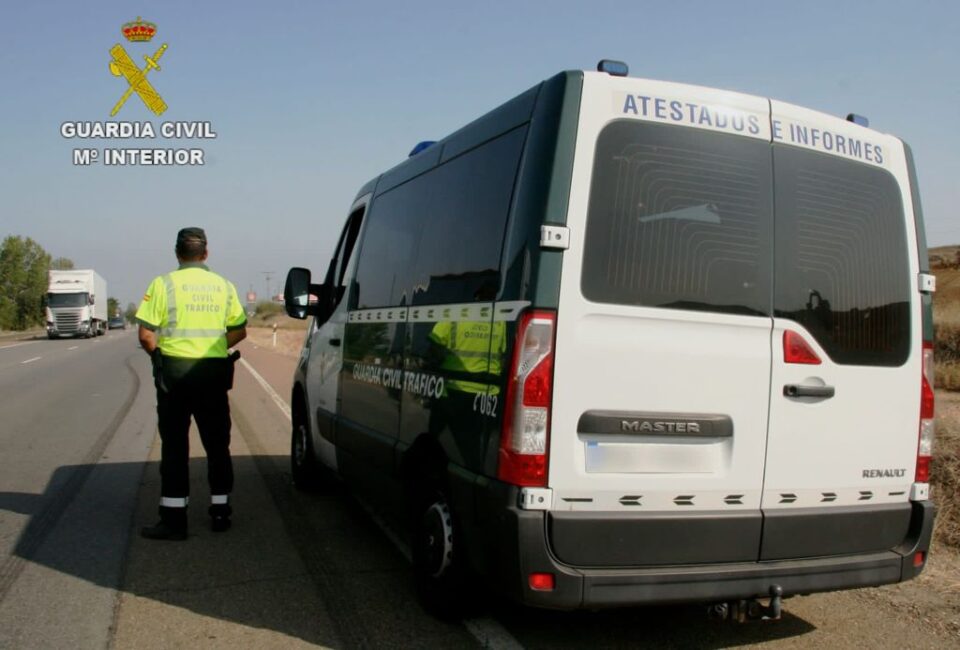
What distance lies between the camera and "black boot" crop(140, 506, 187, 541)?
5.50 meters

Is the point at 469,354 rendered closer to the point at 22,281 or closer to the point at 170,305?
the point at 170,305

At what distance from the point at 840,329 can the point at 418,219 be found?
2.22 meters

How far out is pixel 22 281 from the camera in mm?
106625

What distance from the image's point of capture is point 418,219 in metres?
4.75

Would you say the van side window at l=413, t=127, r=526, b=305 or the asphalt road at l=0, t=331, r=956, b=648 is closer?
the van side window at l=413, t=127, r=526, b=305

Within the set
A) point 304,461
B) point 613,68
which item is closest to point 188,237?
point 304,461

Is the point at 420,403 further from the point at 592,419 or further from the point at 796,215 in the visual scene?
the point at 796,215

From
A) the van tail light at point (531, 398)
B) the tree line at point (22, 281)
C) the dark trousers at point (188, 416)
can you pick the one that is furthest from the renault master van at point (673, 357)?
the tree line at point (22, 281)

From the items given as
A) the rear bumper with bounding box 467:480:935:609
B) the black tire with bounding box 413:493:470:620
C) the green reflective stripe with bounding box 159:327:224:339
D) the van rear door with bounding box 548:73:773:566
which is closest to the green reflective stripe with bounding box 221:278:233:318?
the green reflective stripe with bounding box 159:327:224:339

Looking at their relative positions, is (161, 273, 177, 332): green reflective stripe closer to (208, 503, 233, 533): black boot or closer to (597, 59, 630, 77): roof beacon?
(208, 503, 233, 533): black boot

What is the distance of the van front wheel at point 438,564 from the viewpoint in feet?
12.8

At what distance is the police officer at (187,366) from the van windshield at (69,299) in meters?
46.1

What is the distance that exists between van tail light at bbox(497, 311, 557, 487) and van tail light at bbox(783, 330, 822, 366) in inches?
40.6

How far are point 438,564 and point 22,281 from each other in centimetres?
11701
